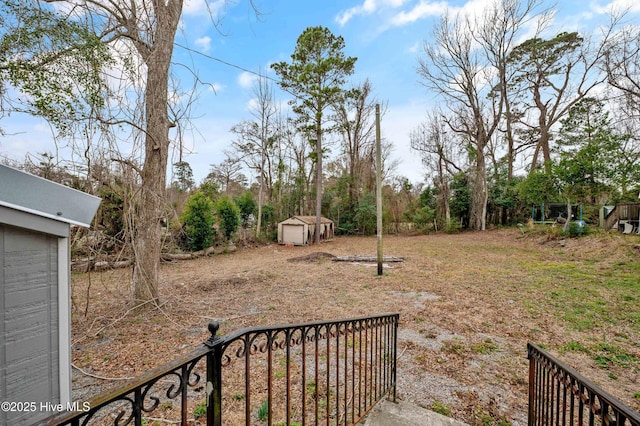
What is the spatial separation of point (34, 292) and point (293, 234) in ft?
42.8

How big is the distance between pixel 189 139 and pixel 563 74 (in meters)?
21.1

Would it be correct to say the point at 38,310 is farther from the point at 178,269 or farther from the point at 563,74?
the point at 563,74

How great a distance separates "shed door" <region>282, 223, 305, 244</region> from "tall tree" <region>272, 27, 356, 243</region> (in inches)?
218

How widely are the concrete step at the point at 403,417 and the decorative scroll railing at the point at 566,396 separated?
61 cm

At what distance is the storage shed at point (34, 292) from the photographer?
0.94m

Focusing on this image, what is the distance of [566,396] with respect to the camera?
1772mm

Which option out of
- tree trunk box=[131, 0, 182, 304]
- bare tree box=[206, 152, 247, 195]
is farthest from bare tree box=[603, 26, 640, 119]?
bare tree box=[206, 152, 247, 195]

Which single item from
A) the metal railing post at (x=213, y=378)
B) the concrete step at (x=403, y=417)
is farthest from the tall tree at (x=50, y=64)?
the concrete step at (x=403, y=417)

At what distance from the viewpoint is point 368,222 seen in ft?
58.5

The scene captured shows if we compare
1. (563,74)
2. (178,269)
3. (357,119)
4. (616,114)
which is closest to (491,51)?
(563,74)

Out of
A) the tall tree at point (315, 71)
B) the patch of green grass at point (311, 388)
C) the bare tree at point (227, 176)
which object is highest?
the tall tree at point (315, 71)

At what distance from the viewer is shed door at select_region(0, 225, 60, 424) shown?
0.94 m

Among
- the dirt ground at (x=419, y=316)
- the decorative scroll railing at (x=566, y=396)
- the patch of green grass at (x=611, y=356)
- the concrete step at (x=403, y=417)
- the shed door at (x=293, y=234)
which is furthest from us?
the shed door at (x=293, y=234)

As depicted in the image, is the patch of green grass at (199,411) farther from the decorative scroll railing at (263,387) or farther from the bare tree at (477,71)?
the bare tree at (477,71)
